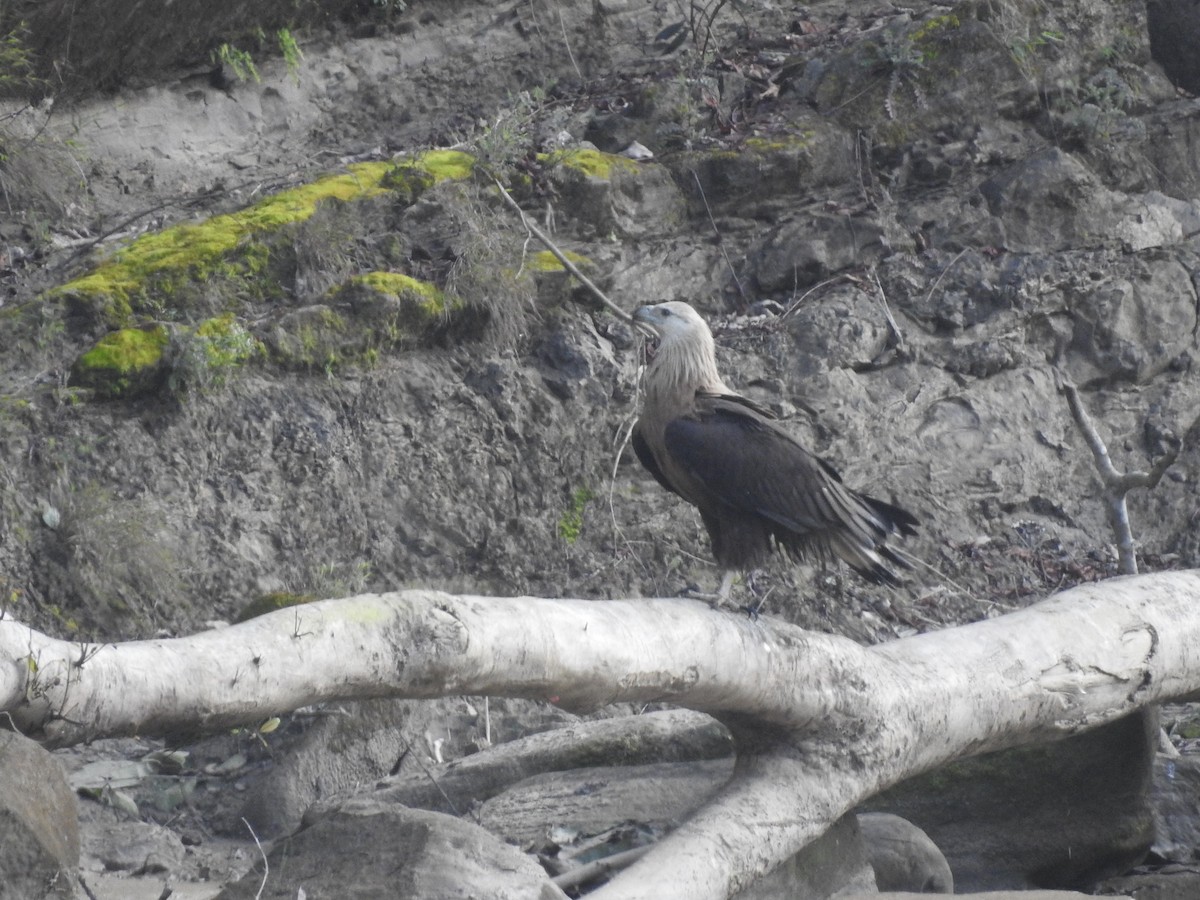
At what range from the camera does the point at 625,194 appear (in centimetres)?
901

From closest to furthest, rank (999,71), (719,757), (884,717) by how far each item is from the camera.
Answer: (884,717) → (719,757) → (999,71)

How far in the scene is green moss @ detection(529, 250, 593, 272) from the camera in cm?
845

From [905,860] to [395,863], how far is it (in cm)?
227

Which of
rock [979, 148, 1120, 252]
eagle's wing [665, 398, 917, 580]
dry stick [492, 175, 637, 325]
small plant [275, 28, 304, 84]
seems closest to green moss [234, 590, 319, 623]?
eagle's wing [665, 398, 917, 580]

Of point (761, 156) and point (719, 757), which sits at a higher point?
point (761, 156)

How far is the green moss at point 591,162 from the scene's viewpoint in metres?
8.88

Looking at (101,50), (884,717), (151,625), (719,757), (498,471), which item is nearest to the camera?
(884,717)

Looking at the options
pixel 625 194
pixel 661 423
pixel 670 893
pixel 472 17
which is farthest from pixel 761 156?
pixel 670 893

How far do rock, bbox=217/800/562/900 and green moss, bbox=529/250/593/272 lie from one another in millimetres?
4598

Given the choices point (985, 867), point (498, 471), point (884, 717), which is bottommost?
point (985, 867)

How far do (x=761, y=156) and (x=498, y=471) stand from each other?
2.87m

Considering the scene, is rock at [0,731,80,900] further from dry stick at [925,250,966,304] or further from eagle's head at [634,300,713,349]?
dry stick at [925,250,966,304]

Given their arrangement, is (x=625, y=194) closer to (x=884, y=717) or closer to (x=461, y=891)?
(x=884, y=717)

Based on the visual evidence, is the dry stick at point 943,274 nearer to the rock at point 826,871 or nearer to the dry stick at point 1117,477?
the dry stick at point 1117,477
